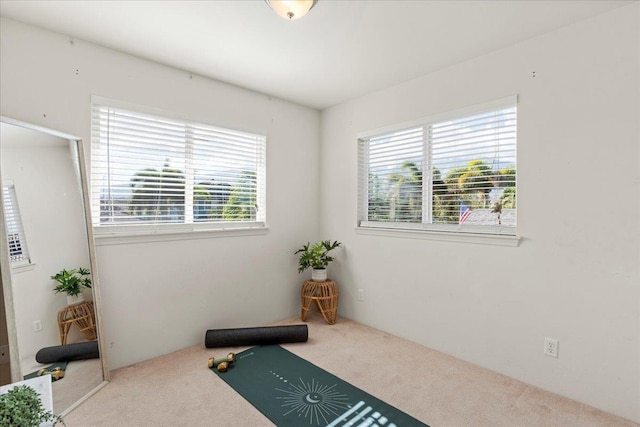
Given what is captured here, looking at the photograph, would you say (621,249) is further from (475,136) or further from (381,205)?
(381,205)

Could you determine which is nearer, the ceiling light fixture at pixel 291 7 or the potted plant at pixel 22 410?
the potted plant at pixel 22 410

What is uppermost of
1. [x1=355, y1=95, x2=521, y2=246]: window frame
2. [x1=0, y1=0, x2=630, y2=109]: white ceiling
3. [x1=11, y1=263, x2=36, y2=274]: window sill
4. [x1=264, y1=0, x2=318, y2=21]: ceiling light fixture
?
[x1=0, y1=0, x2=630, y2=109]: white ceiling

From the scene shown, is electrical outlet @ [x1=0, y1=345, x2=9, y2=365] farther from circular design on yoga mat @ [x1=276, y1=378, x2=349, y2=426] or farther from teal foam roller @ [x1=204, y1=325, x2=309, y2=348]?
circular design on yoga mat @ [x1=276, y1=378, x2=349, y2=426]

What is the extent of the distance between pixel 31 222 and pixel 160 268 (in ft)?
3.20

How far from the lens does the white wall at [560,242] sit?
191cm

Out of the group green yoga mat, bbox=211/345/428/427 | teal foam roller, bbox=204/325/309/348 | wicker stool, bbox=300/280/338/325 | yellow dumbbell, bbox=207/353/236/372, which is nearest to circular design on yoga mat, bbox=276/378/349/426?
green yoga mat, bbox=211/345/428/427

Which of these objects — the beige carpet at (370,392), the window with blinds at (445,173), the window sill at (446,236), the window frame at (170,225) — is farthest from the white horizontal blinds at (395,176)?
the beige carpet at (370,392)

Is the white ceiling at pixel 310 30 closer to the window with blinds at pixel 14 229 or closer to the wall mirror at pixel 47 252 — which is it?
the wall mirror at pixel 47 252

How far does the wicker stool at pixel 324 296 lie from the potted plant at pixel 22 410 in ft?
7.91

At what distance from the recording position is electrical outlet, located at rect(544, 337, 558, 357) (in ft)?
7.09

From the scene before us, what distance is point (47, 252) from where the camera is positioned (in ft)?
6.43

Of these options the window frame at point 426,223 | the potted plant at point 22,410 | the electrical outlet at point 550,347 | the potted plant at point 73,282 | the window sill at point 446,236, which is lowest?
the electrical outlet at point 550,347

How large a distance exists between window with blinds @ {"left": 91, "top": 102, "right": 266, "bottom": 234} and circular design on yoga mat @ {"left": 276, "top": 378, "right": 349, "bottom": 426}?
5.36ft

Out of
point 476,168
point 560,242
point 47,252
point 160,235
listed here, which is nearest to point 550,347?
point 560,242
